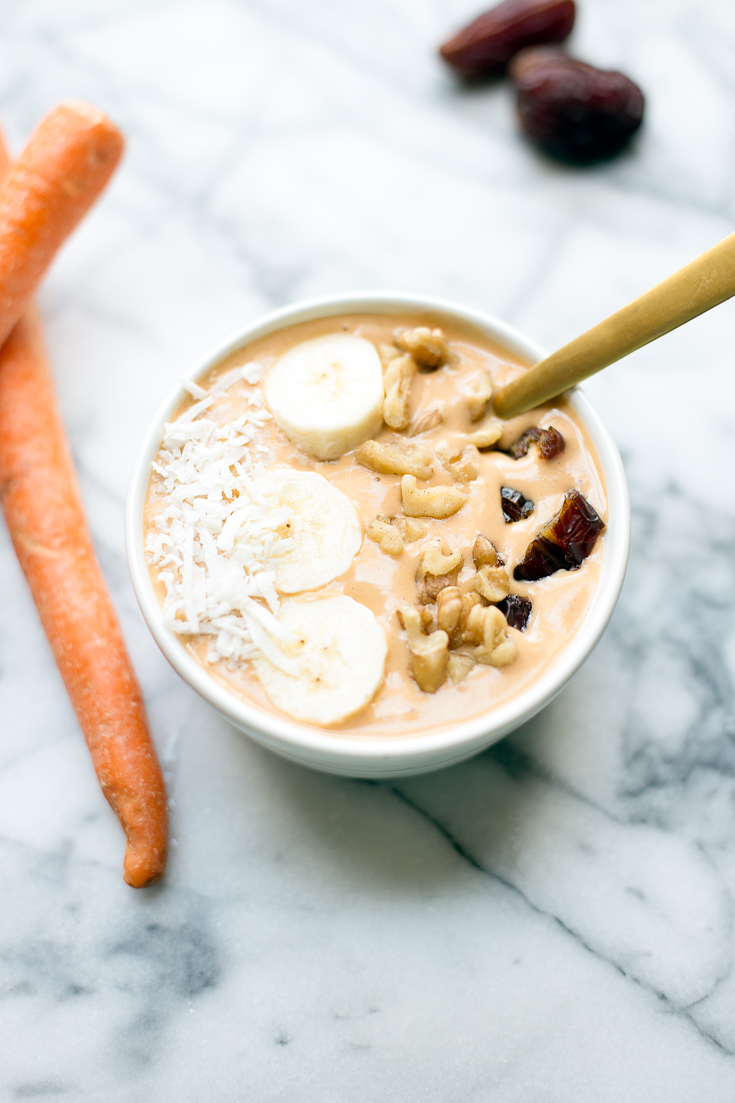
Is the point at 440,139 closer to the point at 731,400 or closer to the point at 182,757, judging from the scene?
the point at 731,400

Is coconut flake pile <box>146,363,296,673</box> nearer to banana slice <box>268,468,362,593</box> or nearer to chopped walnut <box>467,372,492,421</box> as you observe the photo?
banana slice <box>268,468,362,593</box>

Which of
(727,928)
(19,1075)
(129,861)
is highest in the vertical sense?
(727,928)

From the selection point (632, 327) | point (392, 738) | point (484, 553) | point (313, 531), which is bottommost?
point (392, 738)

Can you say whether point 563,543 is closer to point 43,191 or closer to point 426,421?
point 426,421

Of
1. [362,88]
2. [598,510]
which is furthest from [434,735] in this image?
[362,88]

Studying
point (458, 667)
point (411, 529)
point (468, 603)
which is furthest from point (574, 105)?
point (458, 667)

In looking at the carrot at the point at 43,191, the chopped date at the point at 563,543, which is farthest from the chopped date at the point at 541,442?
the carrot at the point at 43,191

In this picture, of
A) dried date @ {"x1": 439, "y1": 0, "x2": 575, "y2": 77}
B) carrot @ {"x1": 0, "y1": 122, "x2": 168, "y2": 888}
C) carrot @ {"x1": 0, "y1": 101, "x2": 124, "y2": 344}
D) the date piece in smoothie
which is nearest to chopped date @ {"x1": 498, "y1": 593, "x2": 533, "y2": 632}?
the date piece in smoothie
